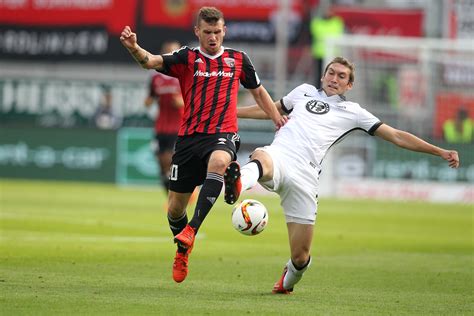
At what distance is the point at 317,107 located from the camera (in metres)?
10.1

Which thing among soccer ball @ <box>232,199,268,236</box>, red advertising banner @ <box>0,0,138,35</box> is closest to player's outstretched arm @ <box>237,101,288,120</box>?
soccer ball @ <box>232,199,268,236</box>

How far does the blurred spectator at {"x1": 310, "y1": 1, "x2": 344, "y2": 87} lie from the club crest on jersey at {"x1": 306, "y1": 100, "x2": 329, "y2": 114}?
21.6 metres

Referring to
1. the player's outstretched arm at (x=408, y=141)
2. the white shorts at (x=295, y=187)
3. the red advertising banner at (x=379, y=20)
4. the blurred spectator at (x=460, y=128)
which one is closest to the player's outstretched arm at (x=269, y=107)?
the white shorts at (x=295, y=187)

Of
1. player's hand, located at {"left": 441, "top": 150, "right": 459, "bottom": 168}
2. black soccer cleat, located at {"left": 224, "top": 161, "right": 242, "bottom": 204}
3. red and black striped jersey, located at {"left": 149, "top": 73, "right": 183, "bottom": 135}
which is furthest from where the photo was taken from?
red and black striped jersey, located at {"left": 149, "top": 73, "right": 183, "bottom": 135}

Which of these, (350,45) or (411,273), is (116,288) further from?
(350,45)

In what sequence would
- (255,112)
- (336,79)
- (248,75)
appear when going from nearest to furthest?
(336,79)
(248,75)
(255,112)

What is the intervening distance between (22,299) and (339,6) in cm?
2705

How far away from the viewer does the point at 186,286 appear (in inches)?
388

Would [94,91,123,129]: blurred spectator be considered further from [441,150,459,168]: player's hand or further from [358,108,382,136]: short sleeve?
[441,150,459,168]: player's hand

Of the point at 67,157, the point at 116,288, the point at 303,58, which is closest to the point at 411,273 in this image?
the point at 116,288

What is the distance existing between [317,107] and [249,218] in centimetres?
149

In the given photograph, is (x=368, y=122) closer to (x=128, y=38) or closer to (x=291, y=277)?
(x=291, y=277)

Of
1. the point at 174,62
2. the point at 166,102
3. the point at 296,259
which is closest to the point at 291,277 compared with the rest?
the point at 296,259

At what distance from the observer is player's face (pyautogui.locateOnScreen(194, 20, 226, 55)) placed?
998cm
